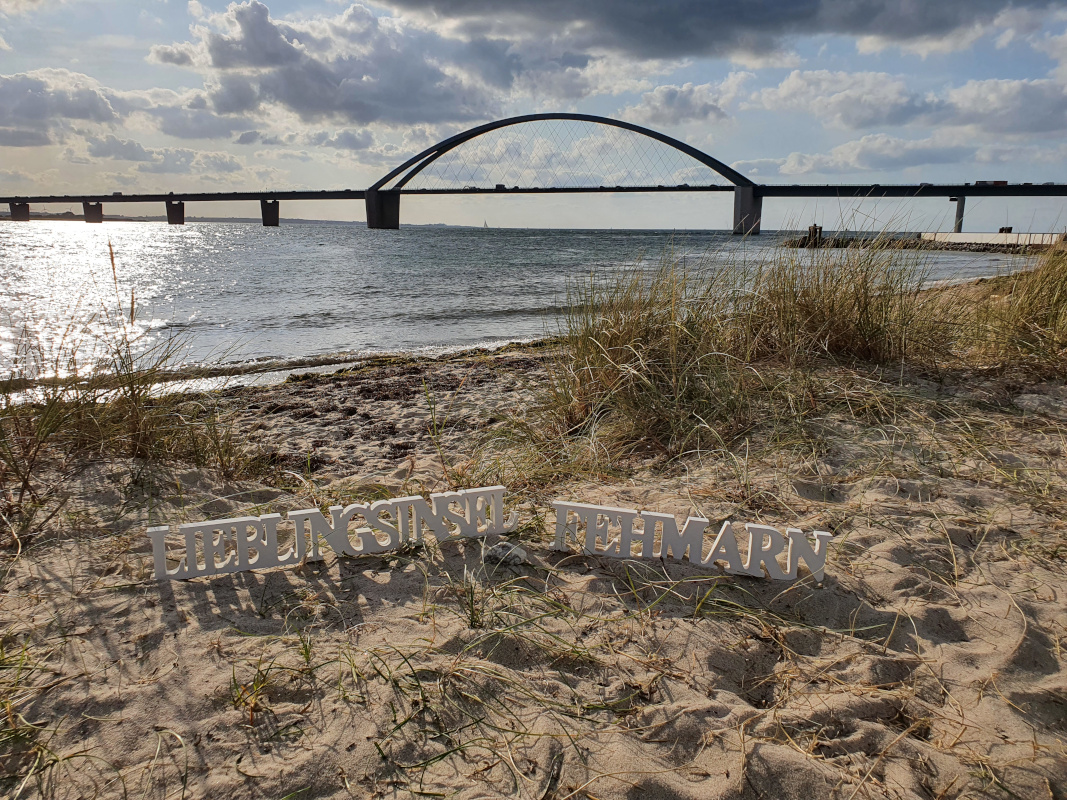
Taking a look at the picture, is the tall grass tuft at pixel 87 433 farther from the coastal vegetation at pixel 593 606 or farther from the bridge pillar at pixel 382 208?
the bridge pillar at pixel 382 208

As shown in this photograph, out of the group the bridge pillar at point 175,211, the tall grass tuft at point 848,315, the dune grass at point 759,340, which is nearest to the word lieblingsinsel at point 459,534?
the dune grass at point 759,340

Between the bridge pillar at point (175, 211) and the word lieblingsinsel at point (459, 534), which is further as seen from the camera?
the bridge pillar at point (175, 211)

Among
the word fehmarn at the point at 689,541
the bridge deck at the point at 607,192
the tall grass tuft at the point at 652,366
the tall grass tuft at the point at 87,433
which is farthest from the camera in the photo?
the bridge deck at the point at 607,192

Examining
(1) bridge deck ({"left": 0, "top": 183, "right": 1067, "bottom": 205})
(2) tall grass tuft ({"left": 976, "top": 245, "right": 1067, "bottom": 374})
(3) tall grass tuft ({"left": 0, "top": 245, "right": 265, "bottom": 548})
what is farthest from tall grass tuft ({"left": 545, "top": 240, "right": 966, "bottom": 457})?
(1) bridge deck ({"left": 0, "top": 183, "right": 1067, "bottom": 205})

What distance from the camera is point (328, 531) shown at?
92.7 inches

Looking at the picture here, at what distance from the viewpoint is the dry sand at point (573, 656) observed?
148 centimetres

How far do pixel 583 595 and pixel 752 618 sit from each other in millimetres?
568

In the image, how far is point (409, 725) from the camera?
1.60 metres

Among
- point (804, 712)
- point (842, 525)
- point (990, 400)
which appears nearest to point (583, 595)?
point (804, 712)

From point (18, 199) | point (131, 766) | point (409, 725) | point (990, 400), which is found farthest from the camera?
point (18, 199)

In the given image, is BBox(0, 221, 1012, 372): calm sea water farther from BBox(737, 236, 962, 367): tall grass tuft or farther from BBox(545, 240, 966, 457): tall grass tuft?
BBox(737, 236, 962, 367): tall grass tuft

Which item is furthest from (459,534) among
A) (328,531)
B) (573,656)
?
(573,656)

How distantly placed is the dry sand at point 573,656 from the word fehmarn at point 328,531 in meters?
0.07

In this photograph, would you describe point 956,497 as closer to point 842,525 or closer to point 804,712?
point 842,525
